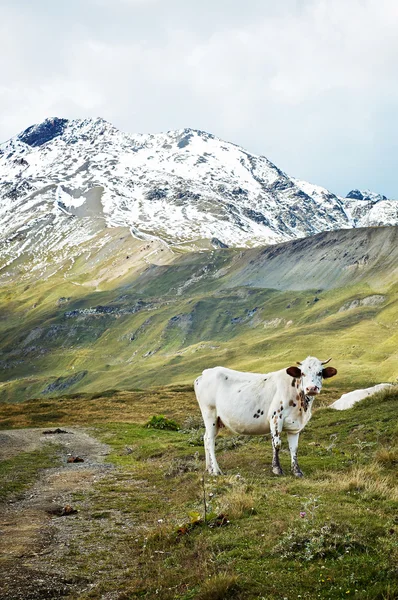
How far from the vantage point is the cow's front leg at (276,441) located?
53.8 feet

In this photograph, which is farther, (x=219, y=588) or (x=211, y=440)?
(x=211, y=440)

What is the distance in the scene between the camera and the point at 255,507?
11445 millimetres

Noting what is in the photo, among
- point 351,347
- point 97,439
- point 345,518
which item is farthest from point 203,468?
point 351,347

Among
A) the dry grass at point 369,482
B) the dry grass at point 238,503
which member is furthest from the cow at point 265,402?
the dry grass at point 238,503

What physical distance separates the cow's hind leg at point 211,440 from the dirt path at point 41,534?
475cm

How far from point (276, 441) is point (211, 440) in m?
2.64

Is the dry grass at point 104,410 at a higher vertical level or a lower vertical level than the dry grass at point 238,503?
lower

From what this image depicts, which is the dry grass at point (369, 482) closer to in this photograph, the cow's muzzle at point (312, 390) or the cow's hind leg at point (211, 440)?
the cow's muzzle at point (312, 390)

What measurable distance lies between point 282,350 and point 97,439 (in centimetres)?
10435

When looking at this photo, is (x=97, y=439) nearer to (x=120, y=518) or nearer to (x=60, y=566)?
(x=120, y=518)

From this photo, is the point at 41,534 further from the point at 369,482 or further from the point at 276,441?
the point at 369,482

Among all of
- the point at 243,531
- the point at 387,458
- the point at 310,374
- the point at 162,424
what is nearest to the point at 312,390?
the point at 310,374

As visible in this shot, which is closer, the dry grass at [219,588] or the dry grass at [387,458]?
the dry grass at [219,588]

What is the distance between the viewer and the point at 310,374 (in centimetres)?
1647
